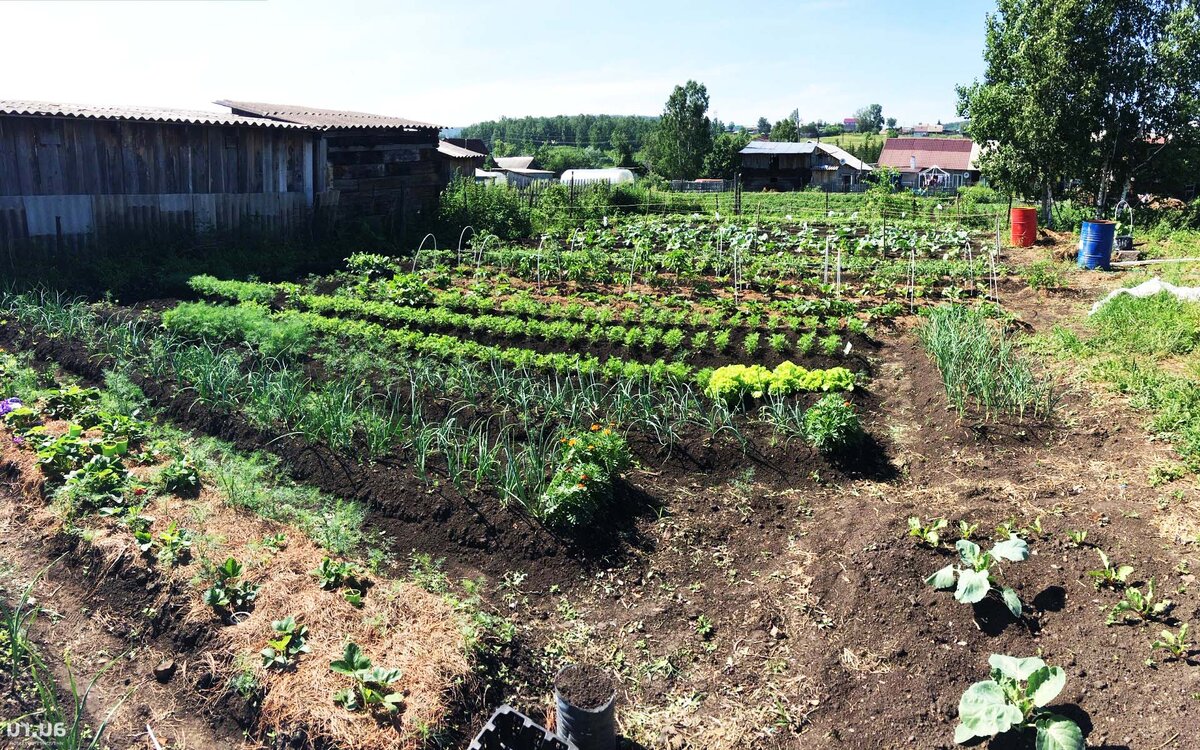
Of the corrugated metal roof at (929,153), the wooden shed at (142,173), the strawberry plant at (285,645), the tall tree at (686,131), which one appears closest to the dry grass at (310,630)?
the strawberry plant at (285,645)

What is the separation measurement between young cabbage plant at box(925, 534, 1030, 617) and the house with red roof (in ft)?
228

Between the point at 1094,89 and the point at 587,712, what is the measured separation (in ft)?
73.8

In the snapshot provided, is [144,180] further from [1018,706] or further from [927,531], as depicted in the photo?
[1018,706]

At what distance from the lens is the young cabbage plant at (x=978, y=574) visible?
3.97 meters

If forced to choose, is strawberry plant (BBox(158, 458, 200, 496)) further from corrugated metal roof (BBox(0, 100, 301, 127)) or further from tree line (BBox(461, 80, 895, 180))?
tree line (BBox(461, 80, 895, 180))

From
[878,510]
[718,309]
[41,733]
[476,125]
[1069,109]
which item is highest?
[476,125]

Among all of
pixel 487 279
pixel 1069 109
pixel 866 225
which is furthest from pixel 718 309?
pixel 1069 109

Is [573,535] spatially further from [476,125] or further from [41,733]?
[476,125]

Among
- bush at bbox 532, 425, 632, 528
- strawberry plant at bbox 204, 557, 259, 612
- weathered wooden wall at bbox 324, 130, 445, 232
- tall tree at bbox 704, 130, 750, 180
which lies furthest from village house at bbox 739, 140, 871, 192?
strawberry plant at bbox 204, 557, 259, 612

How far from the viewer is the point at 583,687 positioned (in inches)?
141

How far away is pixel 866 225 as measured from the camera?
69.6ft

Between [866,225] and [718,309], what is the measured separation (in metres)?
12.4

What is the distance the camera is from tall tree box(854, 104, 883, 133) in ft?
573

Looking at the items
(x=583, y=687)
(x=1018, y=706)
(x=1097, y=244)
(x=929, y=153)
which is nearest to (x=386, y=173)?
(x=1097, y=244)
